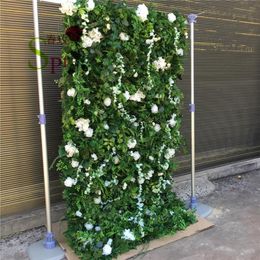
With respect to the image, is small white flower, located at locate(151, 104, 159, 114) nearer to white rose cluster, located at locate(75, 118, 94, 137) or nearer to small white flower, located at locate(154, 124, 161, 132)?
small white flower, located at locate(154, 124, 161, 132)

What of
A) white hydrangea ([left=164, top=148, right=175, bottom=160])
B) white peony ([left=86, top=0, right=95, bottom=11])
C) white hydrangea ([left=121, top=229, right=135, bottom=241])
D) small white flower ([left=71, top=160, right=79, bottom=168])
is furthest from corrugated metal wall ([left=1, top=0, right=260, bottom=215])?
white hydrangea ([left=164, top=148, right=175, bottom=160])

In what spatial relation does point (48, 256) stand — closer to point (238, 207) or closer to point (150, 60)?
point (150, 60)

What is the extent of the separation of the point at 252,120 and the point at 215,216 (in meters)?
2.02

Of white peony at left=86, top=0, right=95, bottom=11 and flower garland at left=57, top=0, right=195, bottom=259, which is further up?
white peony at left=86, top=0, right=95, bottom=11

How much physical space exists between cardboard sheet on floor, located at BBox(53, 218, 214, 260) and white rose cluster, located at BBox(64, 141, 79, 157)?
780 millimetres

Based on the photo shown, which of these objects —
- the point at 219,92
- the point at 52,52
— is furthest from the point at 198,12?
the point at 52,52

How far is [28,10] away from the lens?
2.75m

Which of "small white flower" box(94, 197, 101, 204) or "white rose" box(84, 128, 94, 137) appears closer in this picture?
"white rose" box(84, 128, 94, 137)

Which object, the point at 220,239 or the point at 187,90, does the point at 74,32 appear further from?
the point at 220,239

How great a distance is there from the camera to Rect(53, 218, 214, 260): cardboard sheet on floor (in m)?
2.54

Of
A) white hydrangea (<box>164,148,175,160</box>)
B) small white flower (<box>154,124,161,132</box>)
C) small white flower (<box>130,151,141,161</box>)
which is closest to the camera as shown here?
small white flower (<box>130,151,141,161</box>)

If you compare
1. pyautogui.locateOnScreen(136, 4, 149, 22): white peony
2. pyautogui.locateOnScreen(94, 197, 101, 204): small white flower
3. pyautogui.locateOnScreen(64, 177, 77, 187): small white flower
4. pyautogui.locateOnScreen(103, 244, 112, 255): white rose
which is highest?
pyautogui.locateOnScreen(136, 4, 149, 22): white peony

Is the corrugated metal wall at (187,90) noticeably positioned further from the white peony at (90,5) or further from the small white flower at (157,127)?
the small white flower at (157,127)

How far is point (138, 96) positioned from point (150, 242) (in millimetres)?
1185
